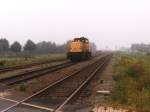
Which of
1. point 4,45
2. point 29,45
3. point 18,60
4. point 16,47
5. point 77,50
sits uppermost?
point 4,45

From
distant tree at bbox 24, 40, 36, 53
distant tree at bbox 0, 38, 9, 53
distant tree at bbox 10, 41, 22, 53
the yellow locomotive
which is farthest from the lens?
distant tree at bbox 24, 40, 36, 53

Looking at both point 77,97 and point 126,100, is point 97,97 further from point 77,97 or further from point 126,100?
point 126,100

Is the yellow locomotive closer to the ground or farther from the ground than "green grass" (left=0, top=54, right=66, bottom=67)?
farther from the ground

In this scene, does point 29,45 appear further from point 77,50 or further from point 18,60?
point 18,60

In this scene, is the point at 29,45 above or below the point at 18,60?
above

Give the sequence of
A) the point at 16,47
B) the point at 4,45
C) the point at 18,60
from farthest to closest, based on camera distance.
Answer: the point at 4,45
the point at 16,47
the point at 18,60

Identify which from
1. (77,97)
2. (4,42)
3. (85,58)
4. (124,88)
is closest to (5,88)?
(77,97)

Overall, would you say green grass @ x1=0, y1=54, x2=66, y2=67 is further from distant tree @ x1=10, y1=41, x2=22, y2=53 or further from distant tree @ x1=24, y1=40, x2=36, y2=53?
distant tree @ x1=24, y1=40, x2=36, y2=53

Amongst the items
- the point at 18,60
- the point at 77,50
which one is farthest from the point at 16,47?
the point at 18,60

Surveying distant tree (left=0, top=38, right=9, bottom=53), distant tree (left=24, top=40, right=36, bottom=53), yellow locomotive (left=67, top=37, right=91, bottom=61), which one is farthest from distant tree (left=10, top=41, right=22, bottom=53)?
yellow locomotive (left=67, top=37, right=91, bottom=61)

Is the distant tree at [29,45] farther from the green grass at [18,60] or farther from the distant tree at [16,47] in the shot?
the green grass at [18,60]

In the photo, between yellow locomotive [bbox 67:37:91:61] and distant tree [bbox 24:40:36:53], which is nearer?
yellow locomotive [bbox 67:37:91:61]

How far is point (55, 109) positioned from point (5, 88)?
6.06m

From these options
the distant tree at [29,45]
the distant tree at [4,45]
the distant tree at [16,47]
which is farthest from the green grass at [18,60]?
the distant tree at [29,45]
